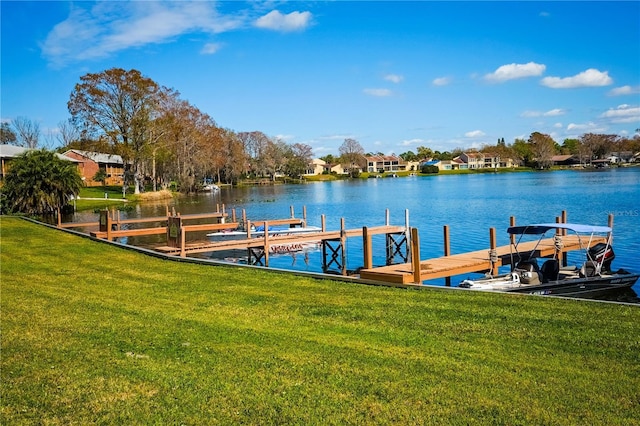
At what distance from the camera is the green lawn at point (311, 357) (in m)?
5.84

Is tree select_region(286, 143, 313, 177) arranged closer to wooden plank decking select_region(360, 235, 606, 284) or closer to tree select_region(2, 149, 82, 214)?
tree select_region(2, 149, 82, 214)

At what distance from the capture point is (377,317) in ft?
32.4

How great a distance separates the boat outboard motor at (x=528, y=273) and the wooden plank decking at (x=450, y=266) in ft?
6.05

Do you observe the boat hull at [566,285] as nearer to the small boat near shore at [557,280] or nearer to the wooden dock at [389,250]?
the small boat near shore at [557,280]

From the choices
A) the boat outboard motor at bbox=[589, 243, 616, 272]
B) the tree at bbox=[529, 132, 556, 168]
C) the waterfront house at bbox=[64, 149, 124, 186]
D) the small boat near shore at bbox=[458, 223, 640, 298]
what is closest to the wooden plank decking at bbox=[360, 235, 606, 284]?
the small boat near shore at bbox=[458, 223, 640, 298]

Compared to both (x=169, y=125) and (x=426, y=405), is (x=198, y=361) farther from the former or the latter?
(x=169, y=125)

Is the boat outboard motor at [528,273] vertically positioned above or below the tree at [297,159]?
below

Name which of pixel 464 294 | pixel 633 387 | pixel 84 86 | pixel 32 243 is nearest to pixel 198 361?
pixel 633 387

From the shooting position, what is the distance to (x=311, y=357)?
7.54 meters

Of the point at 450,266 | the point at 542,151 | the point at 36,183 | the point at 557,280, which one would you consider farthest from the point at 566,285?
the point at 542,151

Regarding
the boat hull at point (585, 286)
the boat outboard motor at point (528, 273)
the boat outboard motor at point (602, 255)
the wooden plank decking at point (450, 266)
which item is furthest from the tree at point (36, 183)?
the boat hull at point (585, 286)

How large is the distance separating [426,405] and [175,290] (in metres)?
8.10

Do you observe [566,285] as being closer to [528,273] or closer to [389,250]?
[528,273]

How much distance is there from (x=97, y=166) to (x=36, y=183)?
53030 mm
